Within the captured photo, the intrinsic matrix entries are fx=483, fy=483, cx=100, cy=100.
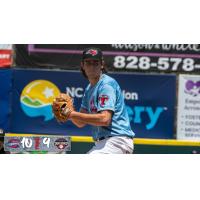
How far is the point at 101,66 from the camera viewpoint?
477 centimetres

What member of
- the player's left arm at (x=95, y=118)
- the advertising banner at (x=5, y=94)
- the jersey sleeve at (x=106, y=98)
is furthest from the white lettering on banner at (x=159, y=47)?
the player's left arm at (x=95, y=118)

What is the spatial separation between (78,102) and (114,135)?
20.5ft

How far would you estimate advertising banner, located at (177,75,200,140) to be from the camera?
1073cm

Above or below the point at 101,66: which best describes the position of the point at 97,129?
below

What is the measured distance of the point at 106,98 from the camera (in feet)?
15.0

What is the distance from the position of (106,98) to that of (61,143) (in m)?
1.26

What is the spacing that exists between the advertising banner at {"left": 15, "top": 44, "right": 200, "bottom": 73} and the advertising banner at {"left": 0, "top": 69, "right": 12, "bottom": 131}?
0.39 metres

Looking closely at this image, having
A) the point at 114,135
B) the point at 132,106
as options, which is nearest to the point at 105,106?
the point at 114,135

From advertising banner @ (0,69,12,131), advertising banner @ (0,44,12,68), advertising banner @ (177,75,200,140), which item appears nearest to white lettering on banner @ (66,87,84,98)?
advertising banner @ (0,69,12,131)

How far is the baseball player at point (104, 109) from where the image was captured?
462cm

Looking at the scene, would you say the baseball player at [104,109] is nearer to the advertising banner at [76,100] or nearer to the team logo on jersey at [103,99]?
the team logo on jersey at [103,99]

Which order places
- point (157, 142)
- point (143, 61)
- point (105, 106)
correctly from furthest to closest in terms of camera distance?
point (143, 61) < point (157, 142) < point (105, 106)

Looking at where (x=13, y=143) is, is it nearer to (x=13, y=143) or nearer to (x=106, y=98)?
(x=13, y=143)

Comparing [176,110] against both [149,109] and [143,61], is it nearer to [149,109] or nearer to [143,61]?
[149,109]
